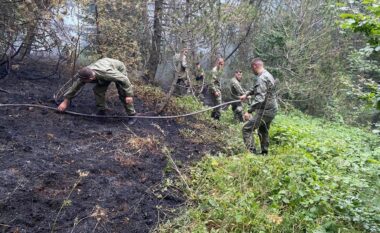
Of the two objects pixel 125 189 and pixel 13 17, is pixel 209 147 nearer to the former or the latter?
pixel 125 189

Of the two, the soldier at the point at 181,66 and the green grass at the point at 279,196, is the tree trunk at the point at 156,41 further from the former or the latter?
the green grass at the point at 279,196

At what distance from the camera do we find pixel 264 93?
6410 mm

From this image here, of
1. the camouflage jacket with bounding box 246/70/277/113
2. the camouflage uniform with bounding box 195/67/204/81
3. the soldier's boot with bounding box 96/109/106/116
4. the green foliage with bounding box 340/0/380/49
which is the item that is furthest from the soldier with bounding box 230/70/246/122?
the green foliage with bounding box 340/0/380/49

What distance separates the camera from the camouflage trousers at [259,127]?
6.55 meters

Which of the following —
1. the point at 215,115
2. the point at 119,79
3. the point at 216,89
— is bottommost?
the point at 215,115

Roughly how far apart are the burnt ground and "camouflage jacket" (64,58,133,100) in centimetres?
65

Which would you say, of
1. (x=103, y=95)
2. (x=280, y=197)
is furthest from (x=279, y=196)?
(x=103, y=95)

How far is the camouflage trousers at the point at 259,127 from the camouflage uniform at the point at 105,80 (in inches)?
92.9

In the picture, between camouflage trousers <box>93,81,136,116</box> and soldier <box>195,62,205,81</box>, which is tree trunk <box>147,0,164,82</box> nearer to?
soldier <box>195,62,205,81</box>

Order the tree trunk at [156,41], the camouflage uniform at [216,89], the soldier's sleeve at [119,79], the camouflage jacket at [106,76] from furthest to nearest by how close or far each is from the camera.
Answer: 1. the camouflage uniform at [216,89]
2. the tree trunk at [156,41]
3. the soldier's sleeve at [119,79]
4. the camouflage jacket at [106,76]

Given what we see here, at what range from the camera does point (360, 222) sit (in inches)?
149

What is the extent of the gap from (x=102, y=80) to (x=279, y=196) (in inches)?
157

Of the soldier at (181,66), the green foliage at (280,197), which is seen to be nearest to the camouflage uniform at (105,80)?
the soldier at (181,66)

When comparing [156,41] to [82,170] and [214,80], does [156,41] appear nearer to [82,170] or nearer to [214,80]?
[214,80]
